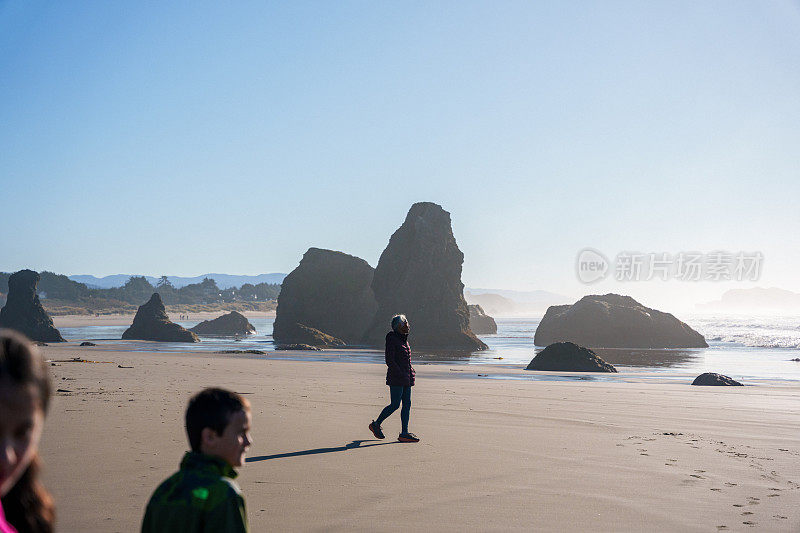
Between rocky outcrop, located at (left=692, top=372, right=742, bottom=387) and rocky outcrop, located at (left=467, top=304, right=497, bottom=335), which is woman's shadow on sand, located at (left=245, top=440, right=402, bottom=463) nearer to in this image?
rocky outcrop, located at (left=692, top=372, right=742, bottom=387)

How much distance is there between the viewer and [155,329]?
55656 millimetres

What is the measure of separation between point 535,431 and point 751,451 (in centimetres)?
287

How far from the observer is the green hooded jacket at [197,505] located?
8.04ft

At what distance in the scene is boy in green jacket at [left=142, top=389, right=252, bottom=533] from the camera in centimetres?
246

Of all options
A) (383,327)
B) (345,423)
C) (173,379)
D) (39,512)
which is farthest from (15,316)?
(39,512)

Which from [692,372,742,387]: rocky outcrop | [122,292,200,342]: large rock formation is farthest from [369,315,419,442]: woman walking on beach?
[122,292,200,342]: large rock formation

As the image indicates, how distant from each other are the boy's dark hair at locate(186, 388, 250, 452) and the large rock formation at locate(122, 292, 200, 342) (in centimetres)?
5392

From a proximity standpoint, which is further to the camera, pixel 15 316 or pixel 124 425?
pixel 15 316

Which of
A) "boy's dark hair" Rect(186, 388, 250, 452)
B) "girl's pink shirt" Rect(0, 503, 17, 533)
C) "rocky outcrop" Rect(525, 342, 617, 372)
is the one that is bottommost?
"rocky outcrop" Rect(525, 342, 617, 372)

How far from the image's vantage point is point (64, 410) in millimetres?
10891

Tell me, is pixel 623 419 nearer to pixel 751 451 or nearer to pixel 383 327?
pixel 751 451

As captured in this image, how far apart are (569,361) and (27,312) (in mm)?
40098

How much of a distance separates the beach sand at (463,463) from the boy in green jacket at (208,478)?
294 centimetres

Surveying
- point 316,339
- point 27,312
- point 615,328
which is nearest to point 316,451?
point 27,312
